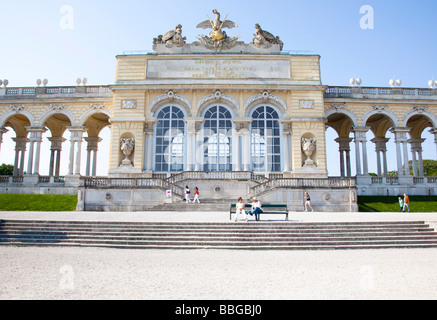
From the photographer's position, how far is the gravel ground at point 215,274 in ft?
22.1

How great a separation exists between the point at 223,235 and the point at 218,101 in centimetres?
1930

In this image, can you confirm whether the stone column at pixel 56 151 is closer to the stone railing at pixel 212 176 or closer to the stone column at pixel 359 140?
the stone railing at pixel 212 176

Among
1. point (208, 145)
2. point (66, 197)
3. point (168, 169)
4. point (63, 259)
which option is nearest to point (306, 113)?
point (208, 145)

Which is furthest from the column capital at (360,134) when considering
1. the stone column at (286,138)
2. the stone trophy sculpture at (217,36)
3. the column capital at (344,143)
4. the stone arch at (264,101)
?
the stone trophy sculpture at (217,36)

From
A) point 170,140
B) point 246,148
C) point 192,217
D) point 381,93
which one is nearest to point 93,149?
point 170,140

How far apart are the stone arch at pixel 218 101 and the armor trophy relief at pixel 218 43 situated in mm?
4705

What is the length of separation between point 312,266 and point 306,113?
2298cm

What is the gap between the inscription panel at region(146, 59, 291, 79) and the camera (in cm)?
3164

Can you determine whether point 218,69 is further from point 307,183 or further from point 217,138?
point 307,183

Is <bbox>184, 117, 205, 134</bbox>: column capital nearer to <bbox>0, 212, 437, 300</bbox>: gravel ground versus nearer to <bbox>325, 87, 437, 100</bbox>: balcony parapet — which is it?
<bbox>325, 87, 437, 100</bbox>: balcony parapet

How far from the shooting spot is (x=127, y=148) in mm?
30125

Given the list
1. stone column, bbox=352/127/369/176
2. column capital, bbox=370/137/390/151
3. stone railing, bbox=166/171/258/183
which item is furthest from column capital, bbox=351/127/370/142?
stone railing, bbox=166/171/258/183

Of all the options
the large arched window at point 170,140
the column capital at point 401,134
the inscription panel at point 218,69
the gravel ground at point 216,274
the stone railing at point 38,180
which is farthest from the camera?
the column capital at point 401,134

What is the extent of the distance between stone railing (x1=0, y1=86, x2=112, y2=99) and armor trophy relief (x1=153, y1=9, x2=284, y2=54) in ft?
23.4
